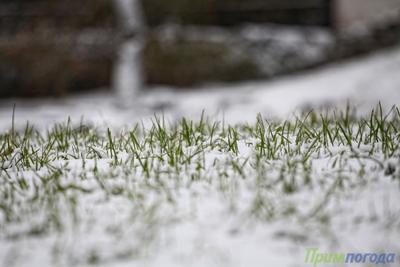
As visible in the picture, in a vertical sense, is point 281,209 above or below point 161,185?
below

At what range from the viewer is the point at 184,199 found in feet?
7.14

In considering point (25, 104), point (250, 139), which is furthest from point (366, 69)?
point (25, 104)

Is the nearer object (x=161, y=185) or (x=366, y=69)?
(x=161, y=185)

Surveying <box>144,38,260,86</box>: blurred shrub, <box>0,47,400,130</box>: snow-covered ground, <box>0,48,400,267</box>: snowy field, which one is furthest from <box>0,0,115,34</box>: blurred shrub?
<box>0,48,400,267</box>: snowy field

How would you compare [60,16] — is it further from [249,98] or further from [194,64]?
[249,98]

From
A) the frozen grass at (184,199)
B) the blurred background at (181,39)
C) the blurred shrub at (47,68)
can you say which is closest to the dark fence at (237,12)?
the blurred background at (181,39)

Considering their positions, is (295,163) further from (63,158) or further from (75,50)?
(75,50)

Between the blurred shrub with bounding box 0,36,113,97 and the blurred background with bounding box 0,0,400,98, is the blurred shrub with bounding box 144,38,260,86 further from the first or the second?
the blurred shrub with bounding box 0,36,113,97

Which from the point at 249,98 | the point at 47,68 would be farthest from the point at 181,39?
the point at 47,68

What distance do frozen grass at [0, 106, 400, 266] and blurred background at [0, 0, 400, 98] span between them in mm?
7829

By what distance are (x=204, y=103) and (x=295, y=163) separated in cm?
746

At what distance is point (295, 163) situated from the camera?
2453mm

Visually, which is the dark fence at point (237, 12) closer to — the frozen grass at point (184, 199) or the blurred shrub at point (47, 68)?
the blurred shrub at point (47, 68)

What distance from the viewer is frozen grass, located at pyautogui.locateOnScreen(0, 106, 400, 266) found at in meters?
1.92
